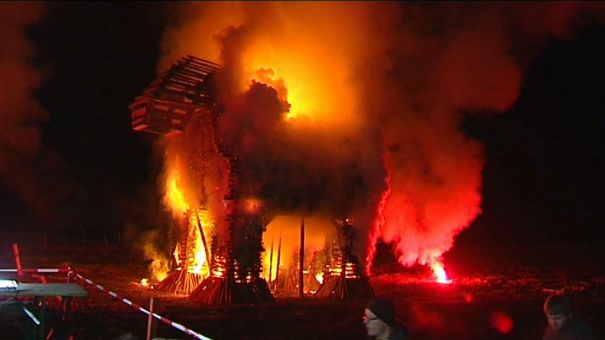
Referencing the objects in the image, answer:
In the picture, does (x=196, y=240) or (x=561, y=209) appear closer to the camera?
(x=196, y=240)

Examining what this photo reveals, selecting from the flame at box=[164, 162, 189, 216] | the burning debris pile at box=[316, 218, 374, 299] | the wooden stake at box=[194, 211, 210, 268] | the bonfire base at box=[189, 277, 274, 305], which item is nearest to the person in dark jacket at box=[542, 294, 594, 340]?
the bonfire base at box=[189, 277, 274, 305]

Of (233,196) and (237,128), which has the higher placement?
(237,128)

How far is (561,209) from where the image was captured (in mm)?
39781

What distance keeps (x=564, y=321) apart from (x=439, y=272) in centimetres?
1911

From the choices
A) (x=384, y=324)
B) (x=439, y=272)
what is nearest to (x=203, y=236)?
(x=439, y=272)

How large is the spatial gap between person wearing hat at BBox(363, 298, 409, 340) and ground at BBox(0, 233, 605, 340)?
6.28m

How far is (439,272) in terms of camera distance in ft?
77.8

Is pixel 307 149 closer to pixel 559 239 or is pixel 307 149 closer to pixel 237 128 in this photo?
pixel 237 128

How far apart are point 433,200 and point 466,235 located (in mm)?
14399

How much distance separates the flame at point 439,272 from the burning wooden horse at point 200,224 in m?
8.69

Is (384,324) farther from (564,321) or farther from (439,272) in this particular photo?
(439,272)

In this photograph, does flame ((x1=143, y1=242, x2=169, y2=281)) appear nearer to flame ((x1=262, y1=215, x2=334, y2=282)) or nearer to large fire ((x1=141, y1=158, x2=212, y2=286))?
large fire ((x1=141, y1=158, x2=212, y2=286))

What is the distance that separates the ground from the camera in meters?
11.9

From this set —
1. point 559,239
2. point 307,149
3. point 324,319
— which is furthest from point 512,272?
point 559,239
